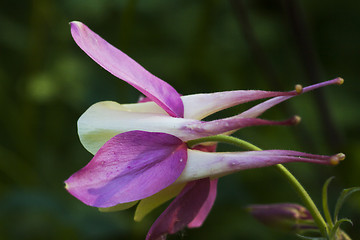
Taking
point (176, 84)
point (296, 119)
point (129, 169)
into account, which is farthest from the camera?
point (176, 84)

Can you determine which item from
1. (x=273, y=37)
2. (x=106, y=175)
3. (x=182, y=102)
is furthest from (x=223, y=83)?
(x=106, y=175)

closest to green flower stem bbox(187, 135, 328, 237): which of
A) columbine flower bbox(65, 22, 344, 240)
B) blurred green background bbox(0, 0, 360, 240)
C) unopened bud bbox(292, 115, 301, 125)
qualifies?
columbine flower bbox(65, 22, 344, 240)

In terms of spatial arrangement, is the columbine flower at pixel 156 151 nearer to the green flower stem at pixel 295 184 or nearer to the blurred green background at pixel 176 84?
the green flower stem at pixel 295 184

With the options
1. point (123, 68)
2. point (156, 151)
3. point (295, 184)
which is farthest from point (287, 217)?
point (123, 68)

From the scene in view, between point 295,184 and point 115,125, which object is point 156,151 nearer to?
point 115,125

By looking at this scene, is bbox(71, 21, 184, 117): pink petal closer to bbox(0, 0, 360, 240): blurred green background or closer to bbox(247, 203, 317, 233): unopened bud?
bbox(247, 203, 317, 233): unopened bud

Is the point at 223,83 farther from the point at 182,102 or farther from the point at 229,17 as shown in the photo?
the point at 182,102
